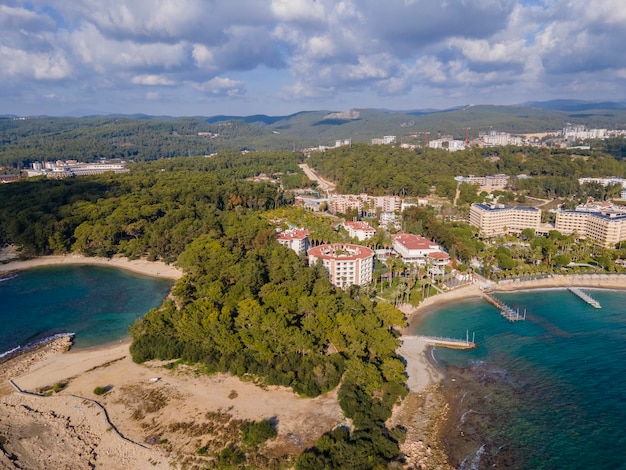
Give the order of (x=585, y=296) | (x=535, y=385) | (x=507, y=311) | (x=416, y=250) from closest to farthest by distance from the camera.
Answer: (x=535, y=385), (x=507, y=311), (x=585, y=296), (x=416, y=250)

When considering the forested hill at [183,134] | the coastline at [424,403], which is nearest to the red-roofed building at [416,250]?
the coastline at [424,403]

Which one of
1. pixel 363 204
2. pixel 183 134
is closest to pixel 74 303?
pixel 363 204

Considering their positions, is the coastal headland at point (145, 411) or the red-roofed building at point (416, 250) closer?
the coastal headland at point (145, 411)

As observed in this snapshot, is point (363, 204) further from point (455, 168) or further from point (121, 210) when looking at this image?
point (121, 210)

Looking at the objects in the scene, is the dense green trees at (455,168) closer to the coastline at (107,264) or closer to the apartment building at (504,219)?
the apartment building at (504,219)

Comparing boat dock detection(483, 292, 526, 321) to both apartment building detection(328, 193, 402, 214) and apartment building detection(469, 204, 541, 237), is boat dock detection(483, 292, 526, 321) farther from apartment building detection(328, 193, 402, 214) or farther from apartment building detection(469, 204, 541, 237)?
apartment building detection(328, 193, 402, 214)

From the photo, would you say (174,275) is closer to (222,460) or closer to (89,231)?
(89,231)

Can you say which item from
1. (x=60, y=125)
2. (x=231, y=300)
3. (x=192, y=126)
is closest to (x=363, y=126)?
(x=192, y=126)
